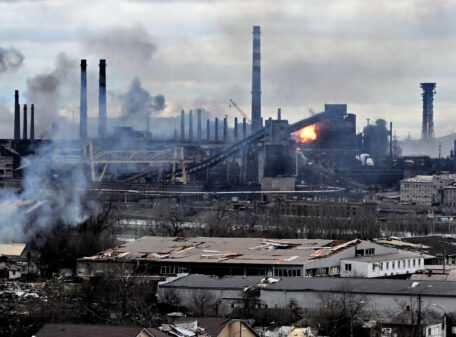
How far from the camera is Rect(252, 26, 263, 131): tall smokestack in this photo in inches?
3209

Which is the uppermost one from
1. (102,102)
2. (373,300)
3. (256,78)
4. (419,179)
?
(256,78)

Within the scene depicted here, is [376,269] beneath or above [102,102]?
beneath

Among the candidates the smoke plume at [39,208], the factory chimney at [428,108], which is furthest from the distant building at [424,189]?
the factory chimney at [428,108]

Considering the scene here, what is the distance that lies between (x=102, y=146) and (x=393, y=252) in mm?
41897

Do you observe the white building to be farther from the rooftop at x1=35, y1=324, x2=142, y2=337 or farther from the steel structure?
the steel structure

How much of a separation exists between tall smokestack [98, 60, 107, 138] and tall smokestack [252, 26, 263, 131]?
509 inches

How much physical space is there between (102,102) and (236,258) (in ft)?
144

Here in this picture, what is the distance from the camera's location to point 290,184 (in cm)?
7006

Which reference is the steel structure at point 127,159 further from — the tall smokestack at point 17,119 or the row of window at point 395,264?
the row of window at point 395,264

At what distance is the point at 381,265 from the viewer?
28.9 metres

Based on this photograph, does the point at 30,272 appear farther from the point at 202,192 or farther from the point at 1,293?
the point at 202,192

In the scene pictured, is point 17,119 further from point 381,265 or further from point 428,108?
point 428,108

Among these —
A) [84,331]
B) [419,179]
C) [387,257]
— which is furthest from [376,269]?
[419,179]

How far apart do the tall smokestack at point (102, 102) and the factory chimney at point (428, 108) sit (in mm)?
54665
